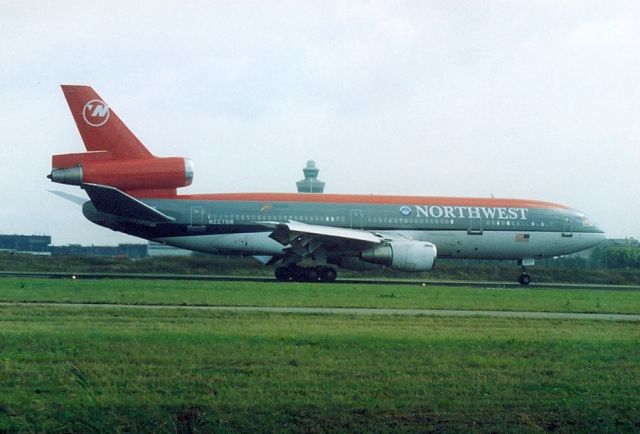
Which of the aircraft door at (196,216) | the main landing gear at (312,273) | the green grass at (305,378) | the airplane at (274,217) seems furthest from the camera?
the aircraft door at (196,216)

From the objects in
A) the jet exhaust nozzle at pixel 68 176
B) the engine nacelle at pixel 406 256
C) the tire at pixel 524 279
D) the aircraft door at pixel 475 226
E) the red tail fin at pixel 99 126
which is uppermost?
the red tail fin at pixel 99 126

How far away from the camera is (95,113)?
105 feet

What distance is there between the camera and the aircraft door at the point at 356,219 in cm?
3419

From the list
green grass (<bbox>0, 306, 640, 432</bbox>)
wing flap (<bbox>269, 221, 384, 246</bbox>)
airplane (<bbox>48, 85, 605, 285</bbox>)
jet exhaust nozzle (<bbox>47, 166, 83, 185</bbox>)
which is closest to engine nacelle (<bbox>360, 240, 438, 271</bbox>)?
airplane (<bbox>48, 85, 605, 285</bbox>)

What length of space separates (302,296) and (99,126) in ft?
42.8

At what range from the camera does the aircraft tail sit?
103 ft

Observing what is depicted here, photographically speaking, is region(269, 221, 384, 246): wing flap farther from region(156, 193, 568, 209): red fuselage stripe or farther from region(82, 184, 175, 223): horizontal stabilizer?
region(82, 184, 175, 223): horizontal stabilizer

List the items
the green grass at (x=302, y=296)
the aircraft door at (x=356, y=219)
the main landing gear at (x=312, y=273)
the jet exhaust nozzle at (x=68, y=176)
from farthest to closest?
the aircraft door at (x=356, y=219), the main landing gear at (x=312, y=273), the jet exhaust nozzle at (x=68, y=176), the green grass at (x=302, y=296)

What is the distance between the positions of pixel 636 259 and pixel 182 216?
86.4ft

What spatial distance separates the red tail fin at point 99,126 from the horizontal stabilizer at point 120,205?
1995 mm

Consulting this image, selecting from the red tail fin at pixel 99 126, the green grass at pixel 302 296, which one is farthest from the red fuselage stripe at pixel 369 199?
the green grass at pixel 302 296

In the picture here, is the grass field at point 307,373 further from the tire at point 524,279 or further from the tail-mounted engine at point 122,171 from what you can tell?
the tire at point 524,279

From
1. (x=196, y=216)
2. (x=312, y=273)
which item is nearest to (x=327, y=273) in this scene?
(x=312, y=273)

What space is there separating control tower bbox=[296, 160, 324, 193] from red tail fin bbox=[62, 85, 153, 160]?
4648 centimetres
